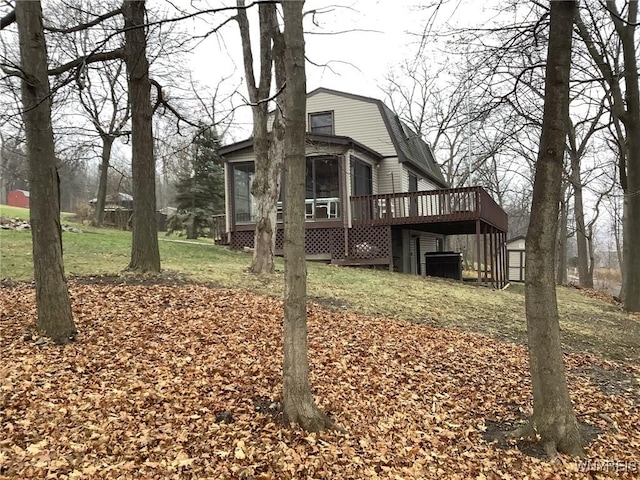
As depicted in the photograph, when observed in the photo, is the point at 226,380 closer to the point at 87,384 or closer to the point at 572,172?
the point at 87,384

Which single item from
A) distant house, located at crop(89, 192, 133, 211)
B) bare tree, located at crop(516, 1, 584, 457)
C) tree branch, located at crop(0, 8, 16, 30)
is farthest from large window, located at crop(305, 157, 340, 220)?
distant house, located at crop(89, 192, 133, 211)

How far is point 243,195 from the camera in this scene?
665 inches

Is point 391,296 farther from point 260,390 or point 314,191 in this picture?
point 314,191

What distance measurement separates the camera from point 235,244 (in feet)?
53.8

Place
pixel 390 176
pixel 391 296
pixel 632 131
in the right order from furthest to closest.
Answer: pixel 390 176, pixel 632 131, pixel 391 296

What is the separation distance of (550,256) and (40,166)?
16.8ft

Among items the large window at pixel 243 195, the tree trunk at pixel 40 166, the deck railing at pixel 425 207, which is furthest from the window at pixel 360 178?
the tree trunk at pixel 40 166

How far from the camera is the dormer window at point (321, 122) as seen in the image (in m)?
18.8

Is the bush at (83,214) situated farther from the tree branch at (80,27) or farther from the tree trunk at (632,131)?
the tree trunk at (632,131)

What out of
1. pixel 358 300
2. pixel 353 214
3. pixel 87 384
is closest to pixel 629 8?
pixel 353 214

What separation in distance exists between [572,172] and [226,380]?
21781 mm

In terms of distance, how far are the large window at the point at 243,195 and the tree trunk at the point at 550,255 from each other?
13350 mm

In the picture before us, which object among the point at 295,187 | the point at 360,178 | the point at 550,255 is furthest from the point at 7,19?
the point at 360,178

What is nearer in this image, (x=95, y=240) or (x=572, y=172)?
(x=95, y=240)
